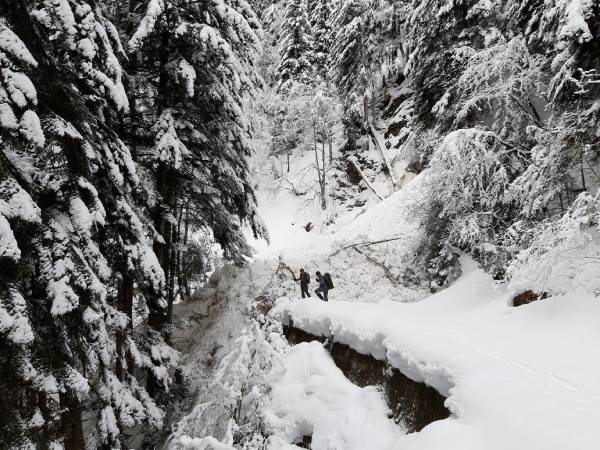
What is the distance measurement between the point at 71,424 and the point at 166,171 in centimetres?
542

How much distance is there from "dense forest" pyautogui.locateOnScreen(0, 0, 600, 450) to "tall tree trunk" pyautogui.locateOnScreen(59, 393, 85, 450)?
1.1 inches

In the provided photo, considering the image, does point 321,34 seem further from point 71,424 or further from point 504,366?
point 71,424

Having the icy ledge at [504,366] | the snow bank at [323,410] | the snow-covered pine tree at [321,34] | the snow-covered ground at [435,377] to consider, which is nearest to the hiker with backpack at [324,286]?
the snow-covered ground at [435,377]

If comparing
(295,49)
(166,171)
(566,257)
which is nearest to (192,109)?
(166,171)

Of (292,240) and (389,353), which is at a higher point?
(292,240)

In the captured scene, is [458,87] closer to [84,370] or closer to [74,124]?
[74,124]

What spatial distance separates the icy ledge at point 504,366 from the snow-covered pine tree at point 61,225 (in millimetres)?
3609

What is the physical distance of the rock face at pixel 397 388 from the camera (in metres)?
4.79

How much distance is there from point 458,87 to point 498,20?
2780 mm

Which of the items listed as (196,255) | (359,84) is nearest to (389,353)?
(196,255)

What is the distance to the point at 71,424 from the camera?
5492 mm

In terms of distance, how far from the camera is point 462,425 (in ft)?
13.0

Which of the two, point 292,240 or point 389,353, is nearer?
point 389,353

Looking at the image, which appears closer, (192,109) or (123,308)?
(123,308)
